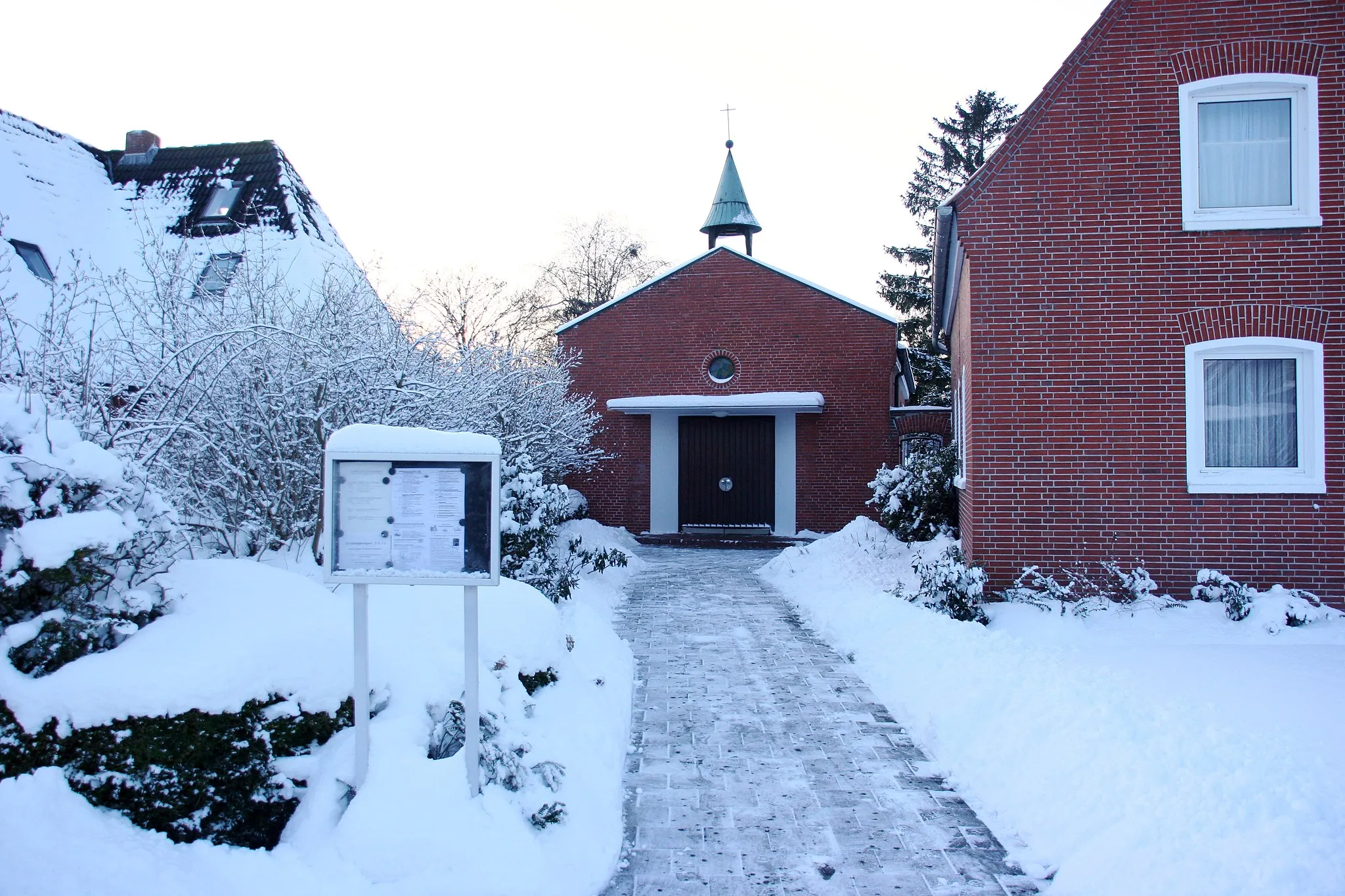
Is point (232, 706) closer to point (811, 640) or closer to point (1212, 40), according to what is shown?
point (811, 640)

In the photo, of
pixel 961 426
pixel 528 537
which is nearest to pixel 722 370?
pixel 961 426

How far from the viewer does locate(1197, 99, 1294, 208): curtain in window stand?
8625mm

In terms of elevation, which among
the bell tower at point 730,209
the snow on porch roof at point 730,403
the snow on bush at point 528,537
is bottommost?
the snow on bush at point 528,537

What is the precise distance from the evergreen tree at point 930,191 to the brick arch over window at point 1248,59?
24.1 metres

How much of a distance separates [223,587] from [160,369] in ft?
5.39

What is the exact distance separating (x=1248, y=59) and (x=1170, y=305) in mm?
2424

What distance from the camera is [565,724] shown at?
5.34 meters

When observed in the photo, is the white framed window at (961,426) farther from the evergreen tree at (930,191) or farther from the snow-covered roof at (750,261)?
the evergreen tree at (930,191)

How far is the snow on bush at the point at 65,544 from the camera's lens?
12.2 ft

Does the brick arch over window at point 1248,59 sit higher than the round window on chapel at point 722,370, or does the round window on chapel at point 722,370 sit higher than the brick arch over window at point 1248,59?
the brick arch over window at point 1248,59

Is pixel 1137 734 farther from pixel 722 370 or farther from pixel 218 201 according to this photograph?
pixel 218 201

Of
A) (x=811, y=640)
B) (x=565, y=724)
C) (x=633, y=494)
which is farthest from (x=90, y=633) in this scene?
(x=633, y=494)

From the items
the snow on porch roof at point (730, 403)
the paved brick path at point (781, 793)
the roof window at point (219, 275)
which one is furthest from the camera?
the snow on porch roof at point (730, 403)

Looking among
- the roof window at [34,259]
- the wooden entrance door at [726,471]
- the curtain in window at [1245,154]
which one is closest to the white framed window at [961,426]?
the curtain in window at [1245,154]
